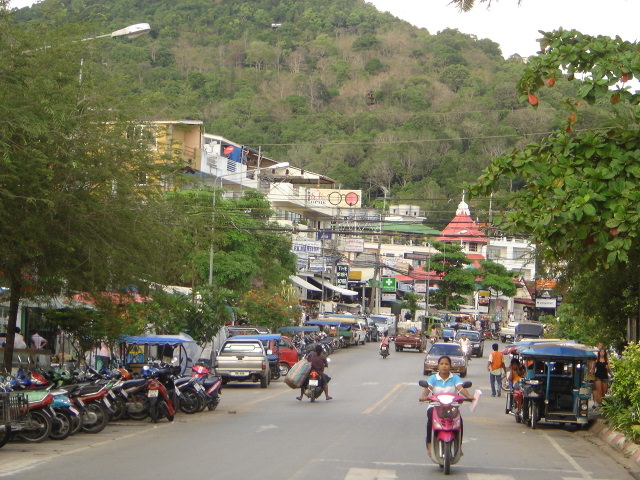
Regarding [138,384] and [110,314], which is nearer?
[138,384]

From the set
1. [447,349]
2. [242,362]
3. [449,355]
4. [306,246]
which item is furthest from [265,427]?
[306,246]

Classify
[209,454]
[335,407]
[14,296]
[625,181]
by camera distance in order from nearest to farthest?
[625,181] → [209,454] → [14,296] → [335,407]

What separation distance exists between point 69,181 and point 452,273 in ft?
261

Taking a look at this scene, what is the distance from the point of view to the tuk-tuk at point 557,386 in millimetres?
21562

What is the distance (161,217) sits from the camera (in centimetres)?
2081

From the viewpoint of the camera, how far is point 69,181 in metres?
18.2

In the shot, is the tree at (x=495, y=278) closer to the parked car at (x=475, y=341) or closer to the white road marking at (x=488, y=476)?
the parked car at (x=475, y=341)

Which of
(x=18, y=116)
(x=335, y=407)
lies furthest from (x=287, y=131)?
(x=18, y=116)

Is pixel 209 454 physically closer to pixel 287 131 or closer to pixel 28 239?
pixel 28 239

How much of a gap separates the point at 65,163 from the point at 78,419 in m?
4.49

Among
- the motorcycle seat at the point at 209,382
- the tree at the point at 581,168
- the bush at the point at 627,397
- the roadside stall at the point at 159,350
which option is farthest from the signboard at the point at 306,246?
the tree at the point at 581,168

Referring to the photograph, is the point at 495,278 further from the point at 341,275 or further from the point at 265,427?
the point at 265,427

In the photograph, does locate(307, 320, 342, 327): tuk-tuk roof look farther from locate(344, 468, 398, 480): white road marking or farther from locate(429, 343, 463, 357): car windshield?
locate(344, 468, 398, 480): white road marking

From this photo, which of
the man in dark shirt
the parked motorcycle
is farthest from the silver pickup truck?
the parked motorcycle
